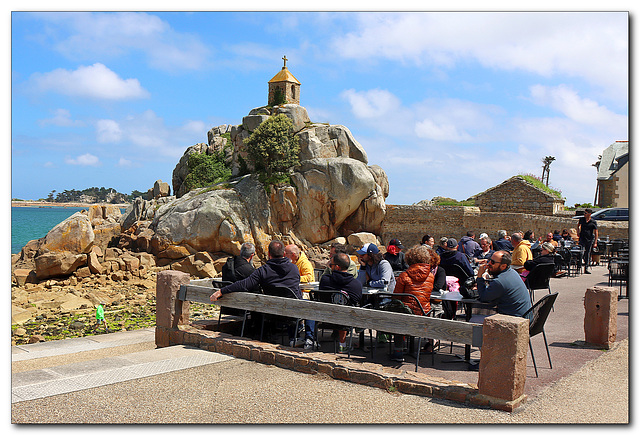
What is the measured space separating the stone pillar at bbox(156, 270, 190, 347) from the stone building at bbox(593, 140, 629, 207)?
33.9m

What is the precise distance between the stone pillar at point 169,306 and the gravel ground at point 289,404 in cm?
215

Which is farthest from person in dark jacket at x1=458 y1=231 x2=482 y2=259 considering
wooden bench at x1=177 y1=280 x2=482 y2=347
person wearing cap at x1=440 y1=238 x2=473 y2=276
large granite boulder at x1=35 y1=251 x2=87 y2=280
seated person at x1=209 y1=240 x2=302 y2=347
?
large granite boulder at x1=35 y1=251 x2=87 y2=280

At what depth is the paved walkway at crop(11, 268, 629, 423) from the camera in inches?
196

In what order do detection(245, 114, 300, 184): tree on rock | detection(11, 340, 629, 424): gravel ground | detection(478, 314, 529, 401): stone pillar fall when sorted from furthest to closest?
detection(245, 114, 300, 184): tree on rock
detection(478, 314, 529, 401): stone pillar
detection(11, 340, 629, 424): gravel ground

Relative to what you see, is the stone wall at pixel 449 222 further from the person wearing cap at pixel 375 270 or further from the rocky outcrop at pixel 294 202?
the person wearing cap at pixel 375 270

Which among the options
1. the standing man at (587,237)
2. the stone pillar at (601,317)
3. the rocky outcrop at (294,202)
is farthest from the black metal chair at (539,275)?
the rocky outcrop at (294,202)

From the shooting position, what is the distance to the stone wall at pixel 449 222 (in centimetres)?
2873

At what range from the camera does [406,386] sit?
224 inches

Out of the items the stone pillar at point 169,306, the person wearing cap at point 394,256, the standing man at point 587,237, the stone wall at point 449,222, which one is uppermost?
the stone wall at point 449,222

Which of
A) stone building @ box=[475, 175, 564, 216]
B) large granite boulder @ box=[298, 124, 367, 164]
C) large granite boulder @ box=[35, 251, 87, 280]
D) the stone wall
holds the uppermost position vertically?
large granite boulder @ box=[298, 124, 367, 164]

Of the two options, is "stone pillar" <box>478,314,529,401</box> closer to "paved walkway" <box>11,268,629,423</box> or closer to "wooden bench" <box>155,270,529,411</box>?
"wooden bench" <box>155,270,529,411</box>

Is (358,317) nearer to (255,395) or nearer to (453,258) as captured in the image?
(255,395)

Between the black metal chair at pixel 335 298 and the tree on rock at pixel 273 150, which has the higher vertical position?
the tree on rock at pixel 273 150

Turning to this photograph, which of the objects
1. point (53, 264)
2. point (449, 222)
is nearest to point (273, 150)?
point (449, 222)
